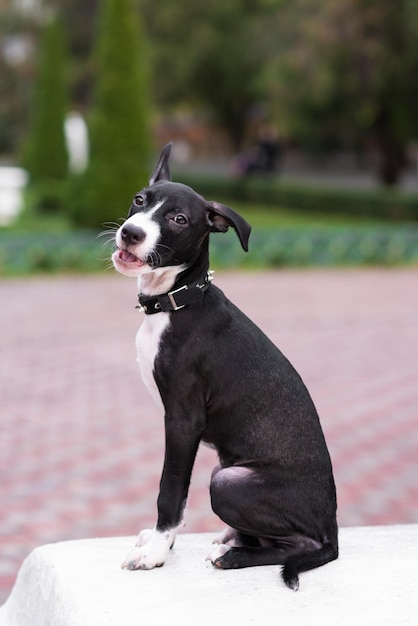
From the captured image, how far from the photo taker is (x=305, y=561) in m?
2.94

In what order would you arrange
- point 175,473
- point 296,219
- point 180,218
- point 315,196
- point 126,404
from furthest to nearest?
1. point 315,196
2. point 296,219
3. point 126,404
4. point 175,473
5. point 180,218

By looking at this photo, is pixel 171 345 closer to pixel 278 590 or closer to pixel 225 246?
pixel 278 590

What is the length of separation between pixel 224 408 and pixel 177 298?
13.4 inches

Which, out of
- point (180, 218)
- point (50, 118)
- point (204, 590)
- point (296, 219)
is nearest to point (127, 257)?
point (180, 218)

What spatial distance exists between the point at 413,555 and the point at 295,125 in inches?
974

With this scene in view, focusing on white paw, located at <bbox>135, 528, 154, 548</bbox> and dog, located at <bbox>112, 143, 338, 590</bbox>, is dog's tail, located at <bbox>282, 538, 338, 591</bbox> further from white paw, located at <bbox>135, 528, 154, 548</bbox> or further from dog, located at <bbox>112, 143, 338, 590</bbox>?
white paw, located at <bbox>135, 528, 154, 548</bbox>

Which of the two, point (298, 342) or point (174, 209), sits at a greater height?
point (174, 209)

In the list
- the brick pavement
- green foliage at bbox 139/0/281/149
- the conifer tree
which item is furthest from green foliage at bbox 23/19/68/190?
the brick pavement

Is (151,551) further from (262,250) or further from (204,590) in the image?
(262,250)

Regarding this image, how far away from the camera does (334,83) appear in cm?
2259

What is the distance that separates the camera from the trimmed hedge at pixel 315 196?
24469 mm

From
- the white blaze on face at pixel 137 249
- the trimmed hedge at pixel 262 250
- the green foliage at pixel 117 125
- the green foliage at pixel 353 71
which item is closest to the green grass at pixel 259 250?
the trimmed hedge at pixel 262 250

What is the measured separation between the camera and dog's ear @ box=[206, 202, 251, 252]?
8.89 ft

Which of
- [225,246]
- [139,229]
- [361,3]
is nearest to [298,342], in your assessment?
[225,246]
